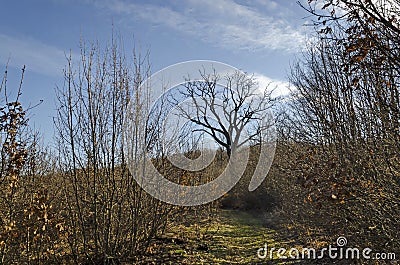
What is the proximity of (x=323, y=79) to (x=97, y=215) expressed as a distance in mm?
5087

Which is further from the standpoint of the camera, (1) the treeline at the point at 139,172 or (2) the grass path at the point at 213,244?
(2) the grass path at the point at 213,244

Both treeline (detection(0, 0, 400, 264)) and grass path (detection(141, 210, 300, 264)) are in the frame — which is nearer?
treeline (detection(0, 0, 400, 264))

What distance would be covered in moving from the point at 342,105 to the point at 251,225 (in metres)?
7.59

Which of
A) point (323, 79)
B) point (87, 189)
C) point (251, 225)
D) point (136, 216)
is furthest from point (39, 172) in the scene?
point (251, 225)

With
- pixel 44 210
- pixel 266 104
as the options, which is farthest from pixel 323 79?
pixel 266 104

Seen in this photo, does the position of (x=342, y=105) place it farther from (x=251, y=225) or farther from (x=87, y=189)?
(x=251, y=225)

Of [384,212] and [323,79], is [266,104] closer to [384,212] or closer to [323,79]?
[323,79]

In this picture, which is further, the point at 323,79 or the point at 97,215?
the point at 323,79

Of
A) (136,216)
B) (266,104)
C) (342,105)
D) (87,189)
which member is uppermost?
(266,104)

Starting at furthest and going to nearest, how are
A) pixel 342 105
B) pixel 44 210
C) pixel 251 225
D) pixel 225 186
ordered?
1. pixel 225 186
2. pixel 251 225
3. pixel 342 105
4. pixel 44 210

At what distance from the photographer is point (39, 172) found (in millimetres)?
6930

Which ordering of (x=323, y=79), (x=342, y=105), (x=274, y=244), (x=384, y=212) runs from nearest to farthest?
(x=384, y=212) → (x=342, y=105) → (x=323, y=79) → (x=274, y=244)

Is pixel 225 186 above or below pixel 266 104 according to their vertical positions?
below

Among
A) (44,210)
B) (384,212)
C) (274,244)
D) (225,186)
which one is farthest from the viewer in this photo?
(225,186)
